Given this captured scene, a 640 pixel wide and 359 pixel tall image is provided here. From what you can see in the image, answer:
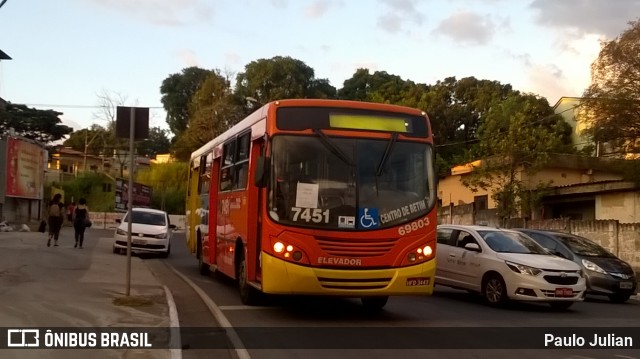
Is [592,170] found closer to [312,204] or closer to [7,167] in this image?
[312,204]

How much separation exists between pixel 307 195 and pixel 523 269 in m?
5.23

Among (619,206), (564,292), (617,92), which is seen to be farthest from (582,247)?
(619,206)

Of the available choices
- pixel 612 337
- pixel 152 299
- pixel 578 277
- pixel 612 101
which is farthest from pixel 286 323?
pixel 612 101

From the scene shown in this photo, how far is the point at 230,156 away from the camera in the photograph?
14508 mm

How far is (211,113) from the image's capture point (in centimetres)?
6281

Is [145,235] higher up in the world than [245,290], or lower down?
higher up

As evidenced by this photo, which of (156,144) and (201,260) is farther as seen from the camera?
(156,144)

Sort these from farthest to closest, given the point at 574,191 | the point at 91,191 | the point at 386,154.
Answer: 1. the point at 91,191
2. the point at 574,191
3. the point at 386,154

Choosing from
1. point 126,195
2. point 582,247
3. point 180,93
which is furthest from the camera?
point 180,93

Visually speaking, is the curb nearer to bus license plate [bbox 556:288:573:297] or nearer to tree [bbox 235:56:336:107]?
bus license plate [bbox 556:288:573:297]

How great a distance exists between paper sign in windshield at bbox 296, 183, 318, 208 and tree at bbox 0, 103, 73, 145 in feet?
198

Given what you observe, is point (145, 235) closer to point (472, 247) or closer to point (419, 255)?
point (472, 247)

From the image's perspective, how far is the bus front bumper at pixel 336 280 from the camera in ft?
33.6

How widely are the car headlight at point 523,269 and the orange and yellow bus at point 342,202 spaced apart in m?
3.32
